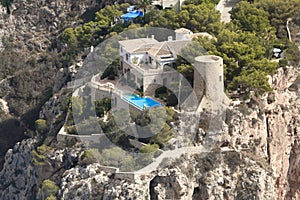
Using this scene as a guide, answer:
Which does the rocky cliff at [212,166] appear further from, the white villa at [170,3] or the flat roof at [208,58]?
the white villa at [170,3]

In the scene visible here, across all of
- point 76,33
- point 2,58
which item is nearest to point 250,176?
point 76,33

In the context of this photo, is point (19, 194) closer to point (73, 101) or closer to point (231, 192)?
point (73, 101)

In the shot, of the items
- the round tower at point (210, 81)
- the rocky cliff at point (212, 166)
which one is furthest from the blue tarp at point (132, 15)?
the round tower at point (210, 81)

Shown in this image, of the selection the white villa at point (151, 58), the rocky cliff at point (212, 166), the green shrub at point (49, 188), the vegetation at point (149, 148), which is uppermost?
the white villa at point (151, 58)

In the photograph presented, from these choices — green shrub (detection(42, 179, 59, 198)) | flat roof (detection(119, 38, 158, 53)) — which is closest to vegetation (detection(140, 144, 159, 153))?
green shrub (detection(42, 179, 59, 198))

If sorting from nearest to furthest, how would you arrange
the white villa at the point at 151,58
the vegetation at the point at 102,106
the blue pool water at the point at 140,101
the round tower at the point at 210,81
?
the round tower at the point at 210,81
the blue pool water at the point at 140,101
the white villa at the point at 151,58
the vegetation at the point at 102,106

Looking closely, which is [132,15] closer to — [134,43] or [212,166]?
[134,43]

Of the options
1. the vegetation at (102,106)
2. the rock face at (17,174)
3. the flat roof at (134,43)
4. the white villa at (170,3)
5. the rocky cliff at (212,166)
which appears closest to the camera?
the rocky cliff at (212,166)
